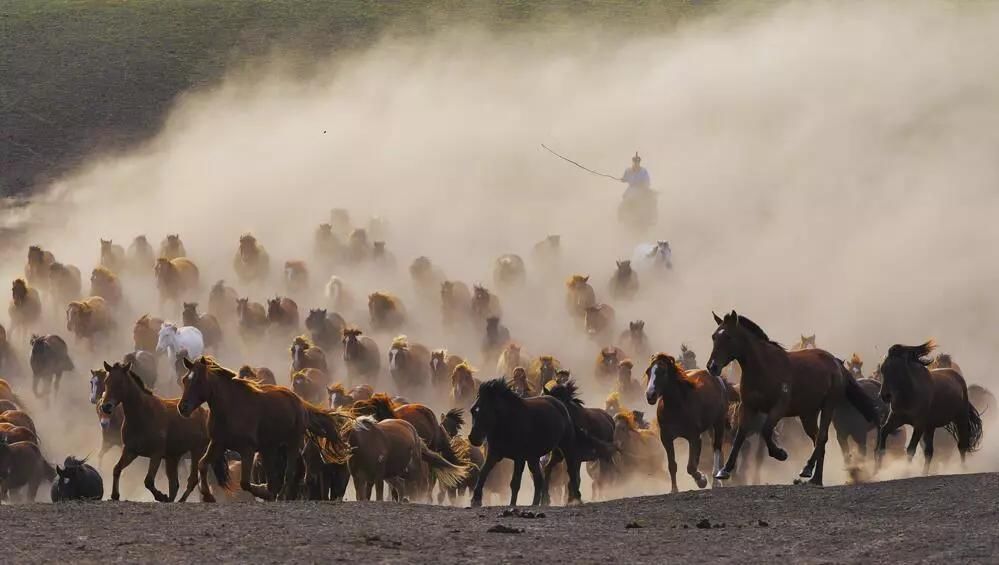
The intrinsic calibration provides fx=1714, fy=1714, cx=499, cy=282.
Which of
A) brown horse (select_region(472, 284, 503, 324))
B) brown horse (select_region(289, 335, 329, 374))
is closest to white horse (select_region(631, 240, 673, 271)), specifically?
brown horse (select_region(472, 284, 503, 324))

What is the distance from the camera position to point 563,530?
53.4 feet

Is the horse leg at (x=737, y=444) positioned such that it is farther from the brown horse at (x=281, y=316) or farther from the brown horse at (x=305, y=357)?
the brown horse at (x=281, y=316)

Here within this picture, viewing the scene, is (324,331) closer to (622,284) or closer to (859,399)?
(622,284)

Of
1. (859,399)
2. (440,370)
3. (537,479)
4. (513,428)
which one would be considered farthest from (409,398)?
(859,399)

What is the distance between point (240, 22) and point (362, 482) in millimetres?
60149

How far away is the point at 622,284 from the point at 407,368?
11.6m

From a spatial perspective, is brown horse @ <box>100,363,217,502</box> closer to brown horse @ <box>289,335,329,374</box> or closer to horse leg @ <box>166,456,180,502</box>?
horse leg @ <box>166,456,180,502</box>

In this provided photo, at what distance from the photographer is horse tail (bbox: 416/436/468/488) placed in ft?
73.0

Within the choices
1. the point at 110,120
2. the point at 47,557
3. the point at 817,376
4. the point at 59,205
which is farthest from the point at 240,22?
the point at 47,557

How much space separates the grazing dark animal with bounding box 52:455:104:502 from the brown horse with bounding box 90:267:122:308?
71.3 ft

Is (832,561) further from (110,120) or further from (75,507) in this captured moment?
(110,120)

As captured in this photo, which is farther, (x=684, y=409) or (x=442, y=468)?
(x=684, y=409)

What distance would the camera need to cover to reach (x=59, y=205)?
187 feet

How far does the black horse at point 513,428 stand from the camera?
21109 mm
